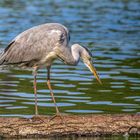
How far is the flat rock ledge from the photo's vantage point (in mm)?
11453

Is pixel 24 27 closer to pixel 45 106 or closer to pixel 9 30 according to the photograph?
pixel 9 30

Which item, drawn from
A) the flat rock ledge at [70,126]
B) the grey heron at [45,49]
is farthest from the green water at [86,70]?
the flat rock ledge at [70,126]

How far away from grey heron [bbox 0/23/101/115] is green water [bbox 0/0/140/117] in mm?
1132

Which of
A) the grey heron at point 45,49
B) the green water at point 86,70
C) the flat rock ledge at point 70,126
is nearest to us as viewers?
the flat rock ledge at point 70,126

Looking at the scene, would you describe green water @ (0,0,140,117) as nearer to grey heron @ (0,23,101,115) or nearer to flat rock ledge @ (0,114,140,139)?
grey heron @ (0,23,101,115)

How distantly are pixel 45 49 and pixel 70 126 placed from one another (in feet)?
6.25

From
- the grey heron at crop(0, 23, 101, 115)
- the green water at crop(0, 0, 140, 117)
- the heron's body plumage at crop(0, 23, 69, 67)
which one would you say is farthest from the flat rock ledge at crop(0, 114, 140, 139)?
the green water at crop(0, 0, 140, 117)

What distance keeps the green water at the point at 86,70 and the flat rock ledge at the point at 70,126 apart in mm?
1974

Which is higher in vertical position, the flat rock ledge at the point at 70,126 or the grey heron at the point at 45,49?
the grey heron at the point at 45,49

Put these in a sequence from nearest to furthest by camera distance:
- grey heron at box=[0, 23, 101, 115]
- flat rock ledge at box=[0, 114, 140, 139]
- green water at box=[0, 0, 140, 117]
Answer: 1. flat rock ledge at box=[0, 114, 140, 139]
2. grey heron at box=[0, 23, 101, 115]
3. green water at box=[0, 0, 140, 117]

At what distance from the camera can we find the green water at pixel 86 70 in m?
14.5

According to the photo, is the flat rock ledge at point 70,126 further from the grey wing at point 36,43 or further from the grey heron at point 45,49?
the grey wing at point 36,43

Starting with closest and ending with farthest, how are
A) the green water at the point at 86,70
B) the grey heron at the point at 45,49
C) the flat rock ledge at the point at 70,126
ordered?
the flat rock ledge at the point at 70,126
the grey heron at the point at 45,49
the green water at the point at 86,70

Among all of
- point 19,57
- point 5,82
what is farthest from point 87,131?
point 5,82
